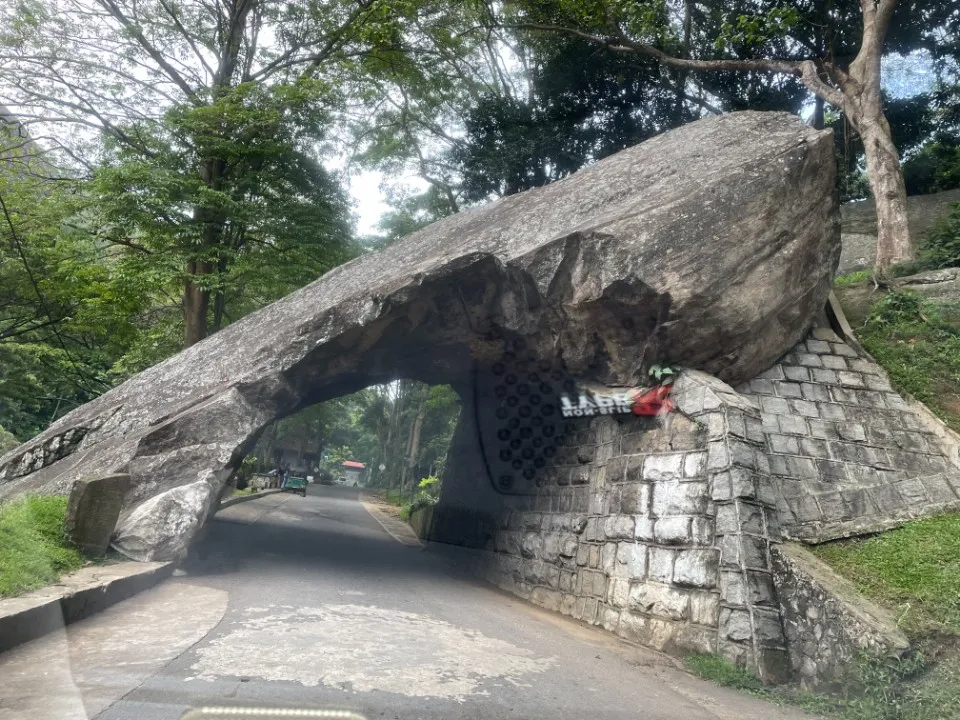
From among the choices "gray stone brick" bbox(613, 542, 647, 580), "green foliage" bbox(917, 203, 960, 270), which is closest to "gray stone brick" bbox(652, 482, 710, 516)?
"gray stone brick" bbox(613, 542, 647, 580)

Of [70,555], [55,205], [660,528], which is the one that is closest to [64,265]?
[55,205]

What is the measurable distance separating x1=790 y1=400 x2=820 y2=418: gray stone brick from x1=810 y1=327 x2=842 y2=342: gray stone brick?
40.7 inches

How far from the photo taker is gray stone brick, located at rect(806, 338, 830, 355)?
757cm

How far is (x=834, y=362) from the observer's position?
752cm

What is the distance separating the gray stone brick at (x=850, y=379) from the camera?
7.35m

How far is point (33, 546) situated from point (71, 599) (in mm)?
882

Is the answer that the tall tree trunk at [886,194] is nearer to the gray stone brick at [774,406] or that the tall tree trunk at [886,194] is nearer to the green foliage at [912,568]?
the gray stone brick at [774,406]

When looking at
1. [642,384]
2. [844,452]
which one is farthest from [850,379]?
[642,384]

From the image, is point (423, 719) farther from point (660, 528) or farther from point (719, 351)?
point (719, 351)

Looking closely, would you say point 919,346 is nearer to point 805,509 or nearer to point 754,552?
point 805,509

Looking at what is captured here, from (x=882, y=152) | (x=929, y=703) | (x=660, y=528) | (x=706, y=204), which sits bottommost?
(x=929, y=703)

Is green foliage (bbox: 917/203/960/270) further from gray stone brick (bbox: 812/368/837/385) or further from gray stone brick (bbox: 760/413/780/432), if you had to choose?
gray stone brick (bbox: 760/413/780/432)

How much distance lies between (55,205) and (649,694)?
14994 mm

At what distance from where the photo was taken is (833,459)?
6.70 meters
